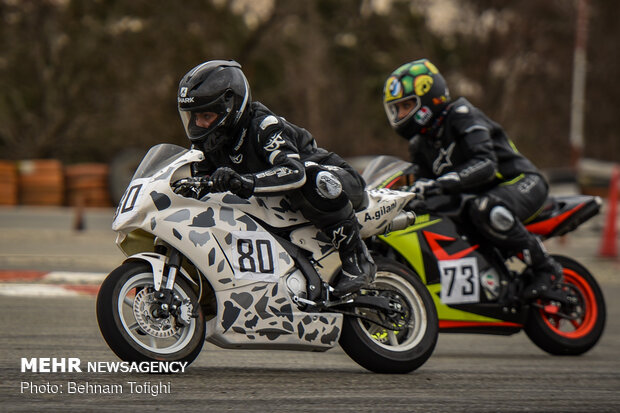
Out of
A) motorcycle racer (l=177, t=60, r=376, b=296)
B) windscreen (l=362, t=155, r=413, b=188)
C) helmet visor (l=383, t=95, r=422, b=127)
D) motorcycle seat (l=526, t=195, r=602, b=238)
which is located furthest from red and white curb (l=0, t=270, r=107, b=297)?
motorcycle seat (l=526, t=195, r=602, b=238)

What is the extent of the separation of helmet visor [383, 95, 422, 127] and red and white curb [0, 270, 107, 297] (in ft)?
11.6

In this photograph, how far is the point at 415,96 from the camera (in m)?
7.30

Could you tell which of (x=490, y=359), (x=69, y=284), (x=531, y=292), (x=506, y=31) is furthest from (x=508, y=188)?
(x=506, y=31)

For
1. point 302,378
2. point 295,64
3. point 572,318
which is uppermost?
point 295,64

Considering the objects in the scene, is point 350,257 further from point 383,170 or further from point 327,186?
point 383,170

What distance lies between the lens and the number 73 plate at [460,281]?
23.0 feet

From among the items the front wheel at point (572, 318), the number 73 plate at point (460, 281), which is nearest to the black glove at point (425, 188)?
the number 73 plate at point (460, 281)

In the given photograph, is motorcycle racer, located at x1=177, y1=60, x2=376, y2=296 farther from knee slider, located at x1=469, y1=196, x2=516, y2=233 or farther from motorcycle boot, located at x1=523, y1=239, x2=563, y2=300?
motorcycle boot, located at x1=523, y1=239, x2=563, y2=300

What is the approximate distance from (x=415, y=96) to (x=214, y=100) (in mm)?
2307

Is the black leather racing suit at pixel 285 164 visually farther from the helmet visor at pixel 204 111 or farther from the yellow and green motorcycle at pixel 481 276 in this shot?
the yellow and green motorcycle at pixel 481 276

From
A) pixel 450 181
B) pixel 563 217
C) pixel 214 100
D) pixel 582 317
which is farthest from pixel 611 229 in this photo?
pixel 214 100

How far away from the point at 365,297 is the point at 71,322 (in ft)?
8.85

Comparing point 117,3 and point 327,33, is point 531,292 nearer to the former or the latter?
point 117,3

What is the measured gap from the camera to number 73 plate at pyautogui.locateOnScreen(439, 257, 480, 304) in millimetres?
7012
